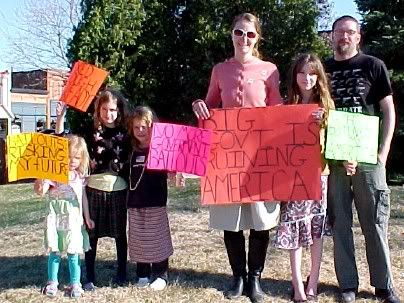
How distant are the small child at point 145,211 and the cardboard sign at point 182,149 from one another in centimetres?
32

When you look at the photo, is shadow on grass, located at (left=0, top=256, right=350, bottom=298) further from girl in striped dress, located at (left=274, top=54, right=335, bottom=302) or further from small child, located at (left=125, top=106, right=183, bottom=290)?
girl in striped dress, located at (left=274, top=54, right=335, bottom=302)

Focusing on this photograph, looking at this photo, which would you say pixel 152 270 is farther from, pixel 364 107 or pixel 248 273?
pixel 364 107

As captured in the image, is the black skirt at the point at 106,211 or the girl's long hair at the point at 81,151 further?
the black skirt at the point at 106,211

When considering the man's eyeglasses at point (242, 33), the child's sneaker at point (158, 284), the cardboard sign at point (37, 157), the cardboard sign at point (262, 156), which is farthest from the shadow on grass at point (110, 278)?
the man's eyeglasses at point (242, 33)

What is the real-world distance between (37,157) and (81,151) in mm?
281

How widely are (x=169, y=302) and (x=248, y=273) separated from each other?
55 cm

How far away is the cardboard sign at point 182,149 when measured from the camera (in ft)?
12.8

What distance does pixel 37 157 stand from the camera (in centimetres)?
406

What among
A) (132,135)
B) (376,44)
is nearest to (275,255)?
(132,135)

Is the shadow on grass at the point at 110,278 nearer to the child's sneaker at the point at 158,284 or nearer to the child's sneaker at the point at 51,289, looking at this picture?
the child's sneaker at the point at 158,284

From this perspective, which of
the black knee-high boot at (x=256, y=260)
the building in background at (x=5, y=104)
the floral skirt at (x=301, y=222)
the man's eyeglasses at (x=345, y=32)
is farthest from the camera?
the building in background at (x=5, y=104)

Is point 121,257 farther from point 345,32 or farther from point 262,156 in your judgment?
point 345,32

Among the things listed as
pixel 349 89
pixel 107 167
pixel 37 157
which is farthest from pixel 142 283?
pixel 349 89

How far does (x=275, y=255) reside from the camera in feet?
17.0
